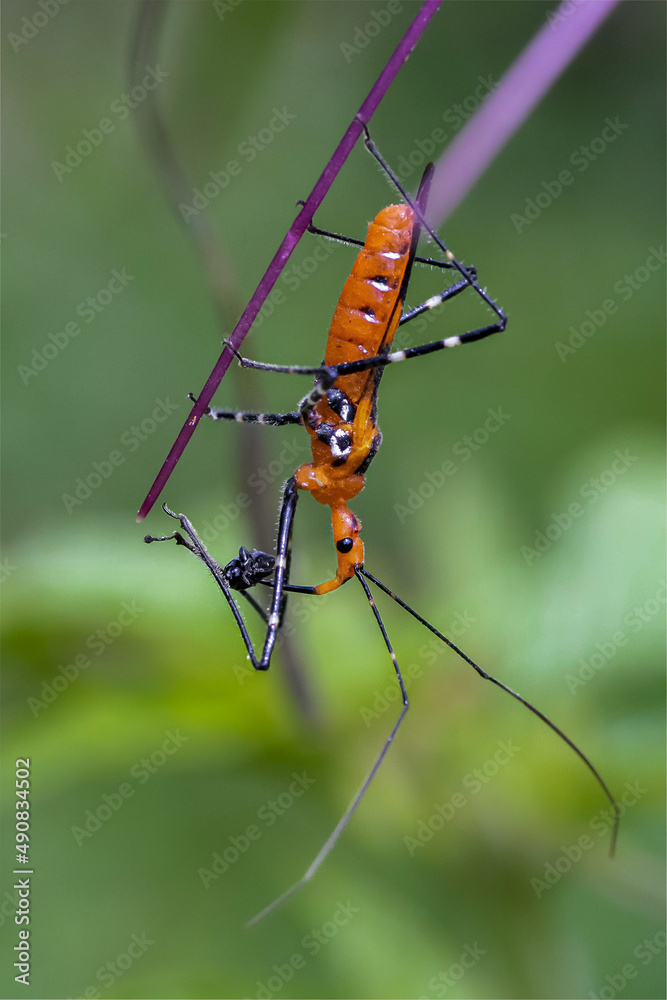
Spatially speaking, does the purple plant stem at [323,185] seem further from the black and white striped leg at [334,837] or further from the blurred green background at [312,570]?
the black and white striped leg at [334,837]

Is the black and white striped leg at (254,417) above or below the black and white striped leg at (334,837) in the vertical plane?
above

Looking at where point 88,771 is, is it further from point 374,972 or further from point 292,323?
point 292,323

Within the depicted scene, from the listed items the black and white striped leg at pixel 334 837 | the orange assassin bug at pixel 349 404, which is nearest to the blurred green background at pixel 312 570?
the black and white striped leg at pixel 334 837

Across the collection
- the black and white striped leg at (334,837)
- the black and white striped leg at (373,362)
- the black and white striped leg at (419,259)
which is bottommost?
the black and white striped leg at (334,837)

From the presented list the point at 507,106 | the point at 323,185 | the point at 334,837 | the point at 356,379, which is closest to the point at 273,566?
the point at 356,379

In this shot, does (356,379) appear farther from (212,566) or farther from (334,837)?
(334,837)

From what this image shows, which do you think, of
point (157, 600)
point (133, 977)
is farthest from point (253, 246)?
point (133, 977)

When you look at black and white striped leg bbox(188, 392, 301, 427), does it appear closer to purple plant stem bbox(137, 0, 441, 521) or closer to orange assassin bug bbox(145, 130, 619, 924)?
orange assassin bug bbox(145, 130, 619, 924)
